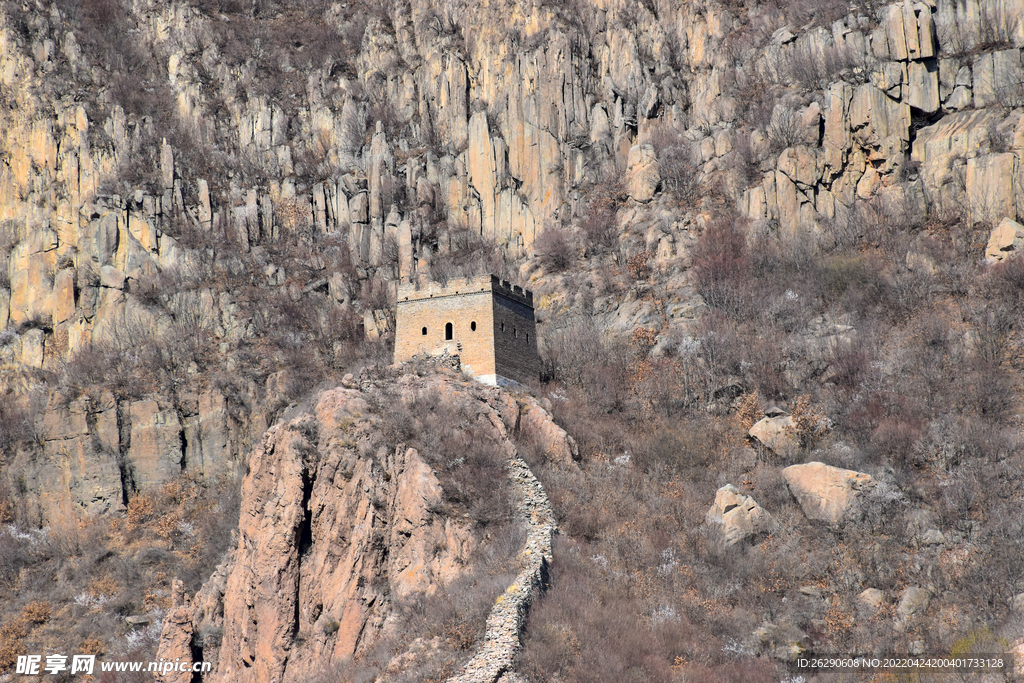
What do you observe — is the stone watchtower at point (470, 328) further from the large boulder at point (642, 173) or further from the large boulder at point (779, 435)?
the large boulder at point (642, 173)

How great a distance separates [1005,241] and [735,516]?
24.2 meters

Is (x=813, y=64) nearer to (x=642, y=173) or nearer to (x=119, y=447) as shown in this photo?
(x=642, y=173)

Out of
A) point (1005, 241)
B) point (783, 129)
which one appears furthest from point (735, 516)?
point (783, 129)

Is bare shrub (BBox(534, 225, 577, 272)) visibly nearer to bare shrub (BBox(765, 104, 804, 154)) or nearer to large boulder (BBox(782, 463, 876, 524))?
bare shrub (BBox(765, 104, 804, 154))

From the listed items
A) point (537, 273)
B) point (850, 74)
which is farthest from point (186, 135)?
point (850, 74)

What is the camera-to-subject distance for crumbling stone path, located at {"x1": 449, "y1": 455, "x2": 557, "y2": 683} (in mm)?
24375

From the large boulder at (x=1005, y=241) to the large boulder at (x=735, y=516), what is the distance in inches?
878

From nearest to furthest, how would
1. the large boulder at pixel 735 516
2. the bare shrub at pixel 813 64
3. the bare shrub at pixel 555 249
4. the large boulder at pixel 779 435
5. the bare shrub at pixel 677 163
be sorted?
1. the large boulder at pixel 735 516
2. the large boulder at pixel 779 435
3. the bare shrub at pixel 813 64
4. the bare shrub at pixel 677 163
5. the bare shrub at pixel 555 249

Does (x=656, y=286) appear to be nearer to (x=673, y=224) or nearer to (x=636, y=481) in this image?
(x=673, y=224)

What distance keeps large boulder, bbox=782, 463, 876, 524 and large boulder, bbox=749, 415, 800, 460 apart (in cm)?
341

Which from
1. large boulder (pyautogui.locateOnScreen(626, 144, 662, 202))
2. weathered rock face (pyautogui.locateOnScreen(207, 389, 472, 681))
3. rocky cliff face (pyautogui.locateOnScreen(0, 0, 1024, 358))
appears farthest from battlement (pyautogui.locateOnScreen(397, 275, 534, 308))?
large boulder (pyautogui.locateOnScreen(626, 144, 662, 202))

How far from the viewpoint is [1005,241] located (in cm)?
4897

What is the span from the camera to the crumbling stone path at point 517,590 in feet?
80.0

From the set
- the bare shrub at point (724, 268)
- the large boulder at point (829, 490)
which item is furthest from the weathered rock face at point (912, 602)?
the bare shrub at point (724, 268)
